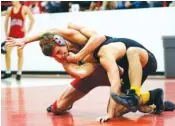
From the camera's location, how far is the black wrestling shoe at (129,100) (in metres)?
2.40

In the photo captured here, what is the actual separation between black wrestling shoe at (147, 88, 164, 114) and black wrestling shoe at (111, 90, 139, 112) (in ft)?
0.78

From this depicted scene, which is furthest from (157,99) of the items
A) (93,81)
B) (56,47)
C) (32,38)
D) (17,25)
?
(17,25)

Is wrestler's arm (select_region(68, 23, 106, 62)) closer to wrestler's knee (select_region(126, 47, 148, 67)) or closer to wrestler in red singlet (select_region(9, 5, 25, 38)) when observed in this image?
wrestler's knee (select_region(126, 47, 148, 67))

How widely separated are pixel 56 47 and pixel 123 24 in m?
4.66

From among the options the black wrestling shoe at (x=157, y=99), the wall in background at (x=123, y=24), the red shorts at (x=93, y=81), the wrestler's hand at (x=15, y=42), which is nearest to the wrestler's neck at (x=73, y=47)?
the red shorts at (x=93, y=81)

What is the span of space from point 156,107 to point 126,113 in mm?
207

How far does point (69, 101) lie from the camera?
293 cm

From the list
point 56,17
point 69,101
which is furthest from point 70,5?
point 69,101

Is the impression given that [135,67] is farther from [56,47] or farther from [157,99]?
[56,47]

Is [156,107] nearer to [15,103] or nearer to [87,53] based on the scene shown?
[87,53]

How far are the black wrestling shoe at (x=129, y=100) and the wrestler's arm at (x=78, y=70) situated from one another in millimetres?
268

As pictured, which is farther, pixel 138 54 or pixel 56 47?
pixel 138 54

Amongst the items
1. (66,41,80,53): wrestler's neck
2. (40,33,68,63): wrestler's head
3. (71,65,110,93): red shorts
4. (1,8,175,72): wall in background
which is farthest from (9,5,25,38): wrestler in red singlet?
(40,33,68,63): wrestler's head

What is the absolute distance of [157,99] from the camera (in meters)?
2.77
